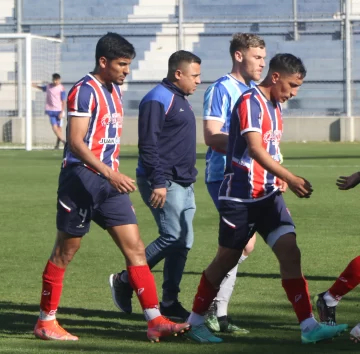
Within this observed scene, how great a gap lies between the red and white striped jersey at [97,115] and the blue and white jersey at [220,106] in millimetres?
900

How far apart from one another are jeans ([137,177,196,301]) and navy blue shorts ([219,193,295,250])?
908mm

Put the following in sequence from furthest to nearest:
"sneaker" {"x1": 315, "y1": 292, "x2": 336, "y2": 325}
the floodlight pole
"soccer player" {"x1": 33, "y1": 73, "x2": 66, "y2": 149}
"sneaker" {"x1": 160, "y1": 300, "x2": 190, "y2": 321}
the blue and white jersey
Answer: the floodlight pole → "soccer player" {"x1": 33, "y1": 73, "x2": 66, "y2": 149} → "sneaker" {"x1": 160, "y1": 300, "x2": 190, "y2": 321} → the blue and white jersey → "sneaker" {"x1": 315, "y1": 292, "x2": 336, "y2": 325}

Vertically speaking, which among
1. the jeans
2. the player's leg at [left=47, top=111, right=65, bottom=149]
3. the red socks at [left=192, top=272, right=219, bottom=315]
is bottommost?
the red socks at [left=192, top=272, right=219, bottom=315]

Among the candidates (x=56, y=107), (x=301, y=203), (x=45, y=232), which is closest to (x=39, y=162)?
(x=56, y=107)

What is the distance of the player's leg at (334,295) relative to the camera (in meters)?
6.64

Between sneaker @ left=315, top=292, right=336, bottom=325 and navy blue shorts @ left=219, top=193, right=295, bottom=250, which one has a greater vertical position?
navy blue shorts @ left=219, top=193, right=295, bottom=250

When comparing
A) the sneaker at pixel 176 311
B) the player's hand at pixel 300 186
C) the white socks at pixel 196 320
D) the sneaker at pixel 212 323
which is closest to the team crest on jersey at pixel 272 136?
the player's hand at pixel 300 186

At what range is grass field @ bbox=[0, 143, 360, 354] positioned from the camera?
6418 mm

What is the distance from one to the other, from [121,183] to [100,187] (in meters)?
0.33

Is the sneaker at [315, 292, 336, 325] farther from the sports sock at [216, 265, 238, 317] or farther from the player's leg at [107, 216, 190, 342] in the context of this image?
the player's leg at [107, 216, 190, 342]

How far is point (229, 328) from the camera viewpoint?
269 inches

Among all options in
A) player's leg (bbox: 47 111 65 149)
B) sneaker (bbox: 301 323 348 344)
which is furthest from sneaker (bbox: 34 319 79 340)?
player's leg (bbox: 47 111 65 149)

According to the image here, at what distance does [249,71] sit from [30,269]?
3.14 metres

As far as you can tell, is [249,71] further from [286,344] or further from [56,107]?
[56,107]
